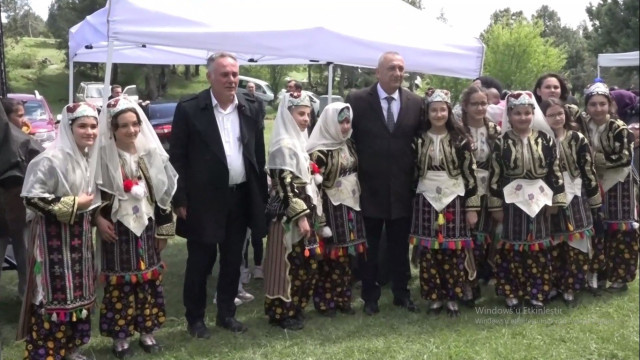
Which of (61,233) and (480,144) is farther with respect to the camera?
(480,144)

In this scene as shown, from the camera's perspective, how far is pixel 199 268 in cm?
379

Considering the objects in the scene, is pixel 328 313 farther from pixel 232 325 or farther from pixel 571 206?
pixel 571 206

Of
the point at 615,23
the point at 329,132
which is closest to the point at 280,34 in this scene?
the point at 329,132

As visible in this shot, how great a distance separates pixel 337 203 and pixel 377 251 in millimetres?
547

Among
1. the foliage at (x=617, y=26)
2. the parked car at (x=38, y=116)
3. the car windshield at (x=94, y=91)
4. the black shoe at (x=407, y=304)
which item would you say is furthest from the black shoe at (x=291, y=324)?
the car windshield at (x=94, y=91)

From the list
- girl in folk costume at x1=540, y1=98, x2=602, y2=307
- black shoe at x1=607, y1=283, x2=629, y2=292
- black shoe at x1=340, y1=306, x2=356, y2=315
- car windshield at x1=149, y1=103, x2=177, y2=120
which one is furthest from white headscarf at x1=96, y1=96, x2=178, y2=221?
car windshield at x1=149, y1=103, x2=177, y2=120

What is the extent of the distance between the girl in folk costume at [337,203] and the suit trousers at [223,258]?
59cm

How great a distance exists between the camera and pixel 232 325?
13.1ft

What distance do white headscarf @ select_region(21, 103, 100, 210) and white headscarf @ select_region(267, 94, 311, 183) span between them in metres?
1.09

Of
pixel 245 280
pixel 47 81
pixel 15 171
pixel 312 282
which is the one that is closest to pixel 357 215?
pixel 312 282

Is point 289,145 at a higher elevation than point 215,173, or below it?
higher

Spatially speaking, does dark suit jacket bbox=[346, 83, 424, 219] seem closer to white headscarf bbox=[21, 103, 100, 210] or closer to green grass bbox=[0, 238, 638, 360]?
green grass bbox=[0, 238, 638, 360]

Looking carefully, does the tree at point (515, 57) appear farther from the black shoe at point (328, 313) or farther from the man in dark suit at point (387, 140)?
the black shoe at point (328, 313)

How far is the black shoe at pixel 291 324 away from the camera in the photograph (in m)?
4.05
